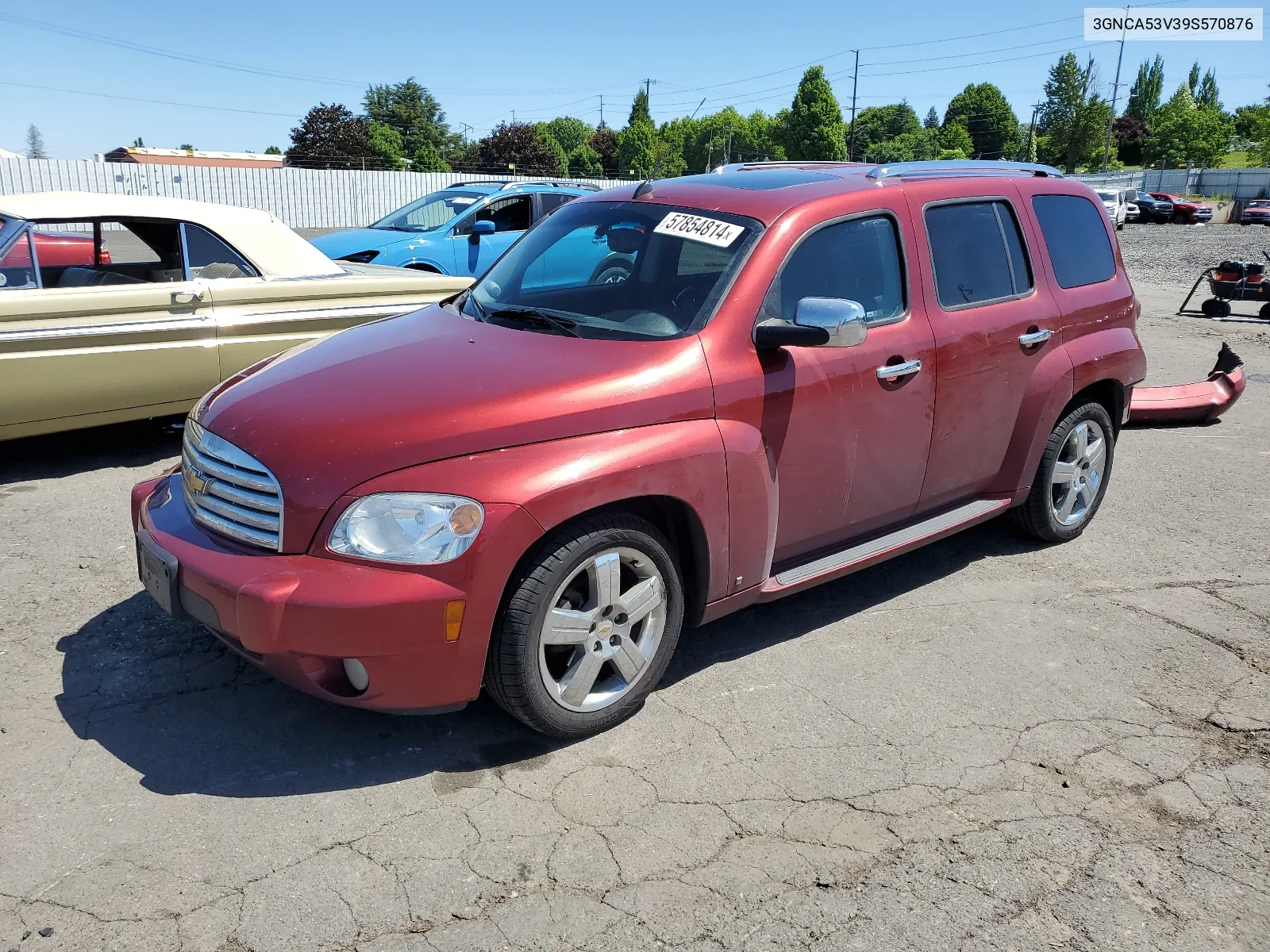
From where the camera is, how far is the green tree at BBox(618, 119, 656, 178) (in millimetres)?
110812

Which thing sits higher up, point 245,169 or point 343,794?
point 245,169

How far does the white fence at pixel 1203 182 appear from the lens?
6588cm

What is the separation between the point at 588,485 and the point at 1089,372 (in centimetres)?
313

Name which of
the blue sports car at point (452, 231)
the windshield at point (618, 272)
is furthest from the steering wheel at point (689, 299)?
the blue sports car at point (452, 231)

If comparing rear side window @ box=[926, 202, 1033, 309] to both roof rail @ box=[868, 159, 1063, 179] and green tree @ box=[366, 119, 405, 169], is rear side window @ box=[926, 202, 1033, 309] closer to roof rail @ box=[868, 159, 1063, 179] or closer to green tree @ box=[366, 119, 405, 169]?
roof rail @ box=[868, 159, 1063, 179]

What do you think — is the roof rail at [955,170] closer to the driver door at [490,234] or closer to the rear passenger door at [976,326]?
the rear passenger door at [976,326]

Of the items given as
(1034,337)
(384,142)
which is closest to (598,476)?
(1034,337)

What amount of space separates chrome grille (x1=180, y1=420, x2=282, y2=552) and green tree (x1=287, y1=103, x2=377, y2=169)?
238 ft

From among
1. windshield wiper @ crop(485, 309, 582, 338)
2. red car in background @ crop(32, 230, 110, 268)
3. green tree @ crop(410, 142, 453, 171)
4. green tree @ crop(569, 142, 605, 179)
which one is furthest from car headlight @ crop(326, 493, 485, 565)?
green tree @ crop(569, 142, 605, 179)

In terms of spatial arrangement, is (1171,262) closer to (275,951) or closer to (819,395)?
(819,395)

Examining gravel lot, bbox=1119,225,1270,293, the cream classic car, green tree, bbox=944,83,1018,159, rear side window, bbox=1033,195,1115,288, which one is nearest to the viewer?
rear side window, bbox=1033,195,1115,288

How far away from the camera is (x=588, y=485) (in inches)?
125

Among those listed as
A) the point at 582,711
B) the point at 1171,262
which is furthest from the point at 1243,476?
the point at 1171,262

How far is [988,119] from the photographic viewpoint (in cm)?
13112
